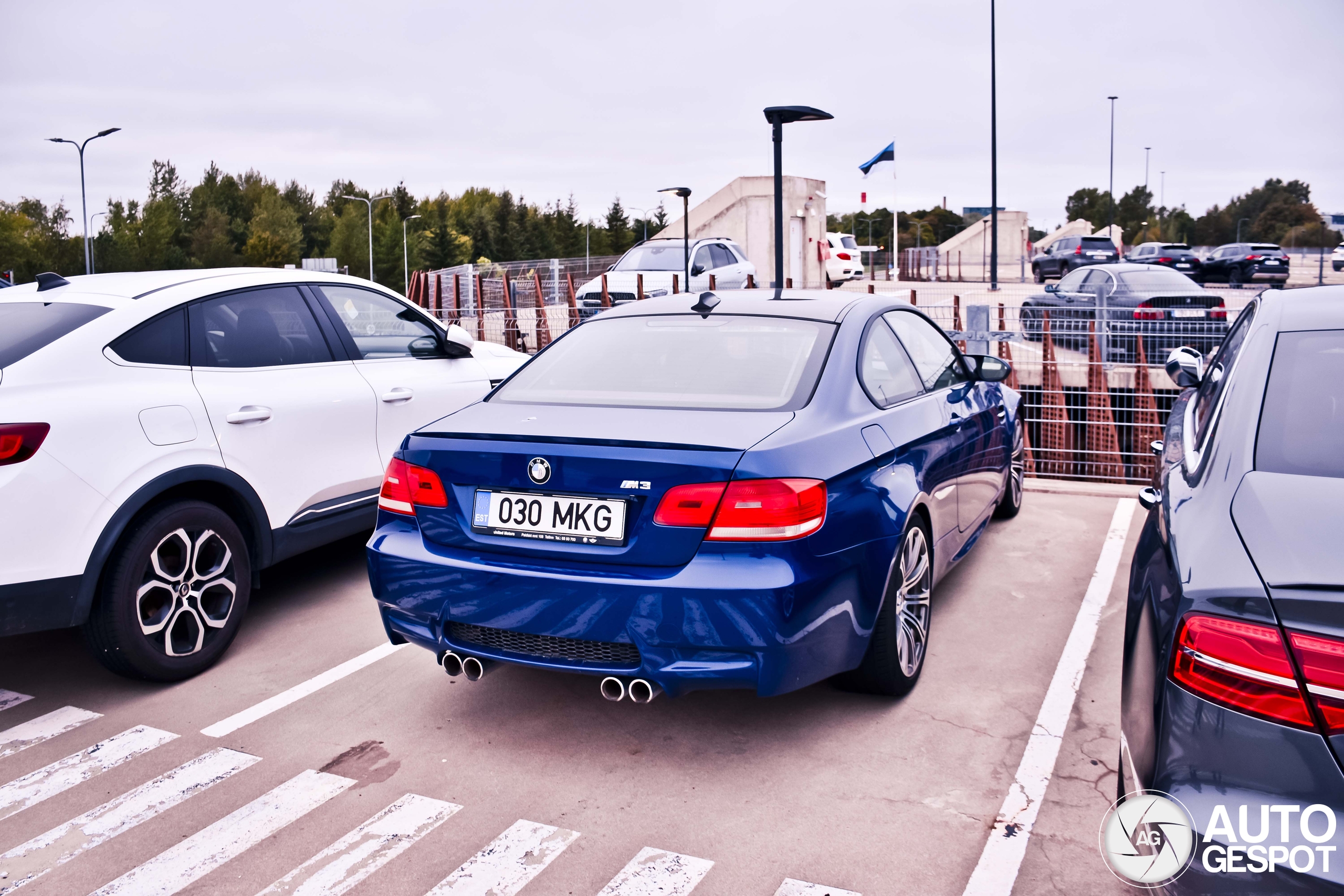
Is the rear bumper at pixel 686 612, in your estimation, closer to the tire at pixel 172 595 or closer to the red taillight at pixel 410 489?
the red taillight at pixel 410 489

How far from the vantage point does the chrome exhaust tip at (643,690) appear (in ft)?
11.1

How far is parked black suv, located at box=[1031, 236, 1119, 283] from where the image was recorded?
39906mm

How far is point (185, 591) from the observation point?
4512 mm

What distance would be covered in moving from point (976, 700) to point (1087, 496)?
14.2ft

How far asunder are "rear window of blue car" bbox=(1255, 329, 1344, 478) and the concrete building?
110 ft

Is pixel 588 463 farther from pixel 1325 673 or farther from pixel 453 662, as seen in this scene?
pixel 1325 673

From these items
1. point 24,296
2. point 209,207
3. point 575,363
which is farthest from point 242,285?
point 209,207

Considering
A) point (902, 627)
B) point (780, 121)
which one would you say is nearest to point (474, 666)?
point (902, 627)

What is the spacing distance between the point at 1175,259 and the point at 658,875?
4107cm

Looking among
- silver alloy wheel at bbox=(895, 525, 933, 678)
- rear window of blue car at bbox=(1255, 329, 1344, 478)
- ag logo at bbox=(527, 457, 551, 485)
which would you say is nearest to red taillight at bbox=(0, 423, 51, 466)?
ag logo at bbox=(527, 457, 551, 485)

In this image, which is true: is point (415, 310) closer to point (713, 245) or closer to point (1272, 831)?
point (1272, 831)

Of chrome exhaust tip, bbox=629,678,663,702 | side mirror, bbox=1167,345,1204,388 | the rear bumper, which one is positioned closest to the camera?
the rear bumper

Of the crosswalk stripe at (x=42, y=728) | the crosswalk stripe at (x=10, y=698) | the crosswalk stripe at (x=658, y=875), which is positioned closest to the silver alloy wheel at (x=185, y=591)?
the crosswalk stripe at (x=42, y=728)

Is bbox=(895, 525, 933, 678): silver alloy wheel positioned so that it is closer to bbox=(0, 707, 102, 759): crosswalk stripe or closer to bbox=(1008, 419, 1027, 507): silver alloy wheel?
bbox=(1008, 419, 1027, 507): silver alloy wheel
